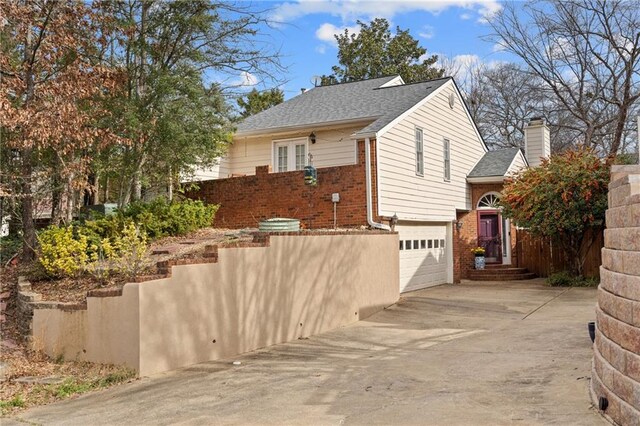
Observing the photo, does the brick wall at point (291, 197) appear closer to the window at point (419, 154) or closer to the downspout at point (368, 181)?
the downspout at point (368, 181)

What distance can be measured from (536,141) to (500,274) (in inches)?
243

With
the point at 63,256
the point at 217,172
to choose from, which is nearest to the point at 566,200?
the point at 217,172

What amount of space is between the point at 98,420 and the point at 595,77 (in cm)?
2639

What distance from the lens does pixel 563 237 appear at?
17.7m

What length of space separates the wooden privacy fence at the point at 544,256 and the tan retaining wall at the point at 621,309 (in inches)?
525

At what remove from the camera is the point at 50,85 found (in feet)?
34.9

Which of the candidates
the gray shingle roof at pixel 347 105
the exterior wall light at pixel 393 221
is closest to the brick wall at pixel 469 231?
the gray shingle roof at pixel 347 105

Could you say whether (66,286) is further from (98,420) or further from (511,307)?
(511,307)

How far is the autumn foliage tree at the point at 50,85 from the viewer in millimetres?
9992

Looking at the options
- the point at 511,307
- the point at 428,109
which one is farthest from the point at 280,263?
the point at 428,109

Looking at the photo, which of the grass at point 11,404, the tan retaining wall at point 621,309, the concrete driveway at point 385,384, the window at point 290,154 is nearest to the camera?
the tan retaining wall at point 621,309

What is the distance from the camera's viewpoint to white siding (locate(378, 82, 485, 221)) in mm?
14344

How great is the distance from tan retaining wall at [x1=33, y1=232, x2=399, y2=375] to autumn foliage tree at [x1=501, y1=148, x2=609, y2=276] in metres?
7.66

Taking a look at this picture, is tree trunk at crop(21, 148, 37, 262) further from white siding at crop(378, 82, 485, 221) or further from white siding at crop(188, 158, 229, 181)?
white siding at crop(378, 82, 485, 221)
